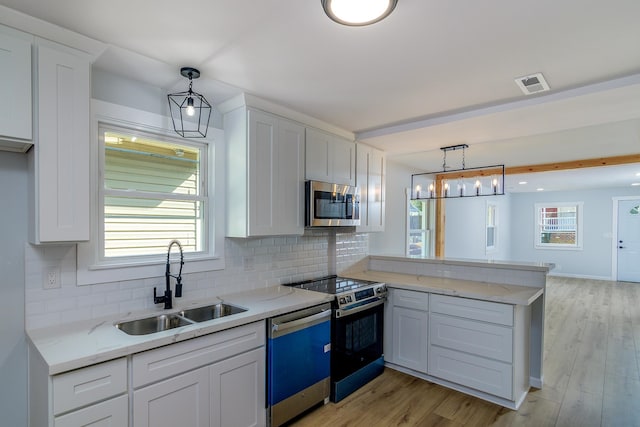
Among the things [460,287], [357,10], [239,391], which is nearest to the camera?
[357,10]

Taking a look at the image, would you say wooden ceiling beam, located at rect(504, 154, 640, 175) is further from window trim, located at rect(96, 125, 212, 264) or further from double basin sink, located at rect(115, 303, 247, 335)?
double basin sink, located at rect(115, 303, 247, 335)

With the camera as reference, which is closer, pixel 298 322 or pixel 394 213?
pixel 298 322

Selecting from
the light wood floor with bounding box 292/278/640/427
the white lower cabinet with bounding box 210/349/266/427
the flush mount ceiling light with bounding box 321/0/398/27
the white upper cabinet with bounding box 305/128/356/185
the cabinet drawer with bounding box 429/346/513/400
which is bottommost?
the light wood floor with bounding box 292/278/640/427

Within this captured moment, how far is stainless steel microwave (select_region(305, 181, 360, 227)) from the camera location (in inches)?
120

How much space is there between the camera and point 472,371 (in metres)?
2.92

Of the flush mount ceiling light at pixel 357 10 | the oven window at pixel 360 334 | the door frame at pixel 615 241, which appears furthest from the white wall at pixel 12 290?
the door frame at pixel 615 241

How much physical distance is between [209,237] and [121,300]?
76 cm

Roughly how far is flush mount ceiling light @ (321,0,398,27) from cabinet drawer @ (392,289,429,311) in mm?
2439

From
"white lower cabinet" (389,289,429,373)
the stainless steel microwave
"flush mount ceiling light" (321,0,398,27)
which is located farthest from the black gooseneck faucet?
"white lower cabinet" (389,289,429,373)

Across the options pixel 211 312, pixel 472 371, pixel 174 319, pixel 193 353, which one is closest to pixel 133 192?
pixel 174 319

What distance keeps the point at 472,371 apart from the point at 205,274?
2.39 metres

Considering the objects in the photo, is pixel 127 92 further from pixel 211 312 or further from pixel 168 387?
pixel 168 387

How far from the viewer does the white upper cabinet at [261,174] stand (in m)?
2.66

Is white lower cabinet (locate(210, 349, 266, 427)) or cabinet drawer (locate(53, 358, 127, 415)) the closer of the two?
cabinet drawer (locate(53, 358, 127, 415))
